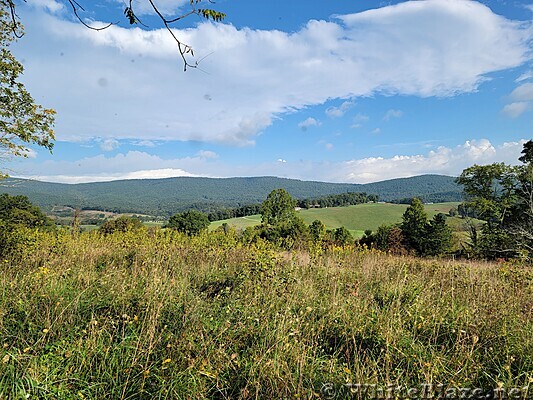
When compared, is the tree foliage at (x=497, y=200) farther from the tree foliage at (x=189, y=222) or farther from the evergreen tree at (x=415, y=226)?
the tree foliage at (x=189, y=222)

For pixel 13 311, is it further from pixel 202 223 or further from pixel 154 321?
pixel 202 223

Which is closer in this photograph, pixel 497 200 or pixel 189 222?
pixel 497 200

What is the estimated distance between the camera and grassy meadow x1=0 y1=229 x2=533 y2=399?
2.64 m

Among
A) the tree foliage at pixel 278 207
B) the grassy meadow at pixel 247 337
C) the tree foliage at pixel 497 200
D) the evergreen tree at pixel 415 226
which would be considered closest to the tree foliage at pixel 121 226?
the grassy meadow at pixel 247 337

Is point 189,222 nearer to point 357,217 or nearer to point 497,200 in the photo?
point 497,200

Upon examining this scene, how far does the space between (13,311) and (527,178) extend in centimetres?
3193

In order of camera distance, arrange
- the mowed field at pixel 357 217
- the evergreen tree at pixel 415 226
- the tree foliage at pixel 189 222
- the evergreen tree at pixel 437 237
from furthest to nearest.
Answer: the mowed field at pixel 357 217, the tree foliage at pixel 189 222, the evergreen tree at pixel 415 226, the evergreen tree at pixel 437 237

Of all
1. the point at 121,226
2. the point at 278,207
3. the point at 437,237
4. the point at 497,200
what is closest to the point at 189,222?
the point at 278,207

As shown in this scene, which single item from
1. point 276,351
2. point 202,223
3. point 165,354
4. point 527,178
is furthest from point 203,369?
point 202,223

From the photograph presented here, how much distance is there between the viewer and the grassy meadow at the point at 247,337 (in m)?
2.64

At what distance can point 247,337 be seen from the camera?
3.31 m

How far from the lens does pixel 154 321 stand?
327 cm

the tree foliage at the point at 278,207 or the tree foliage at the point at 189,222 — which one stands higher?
the tree foliage at the point at 278,207

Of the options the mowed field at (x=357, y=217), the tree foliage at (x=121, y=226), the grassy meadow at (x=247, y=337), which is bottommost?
the mowed field at (x=357, y=217)
